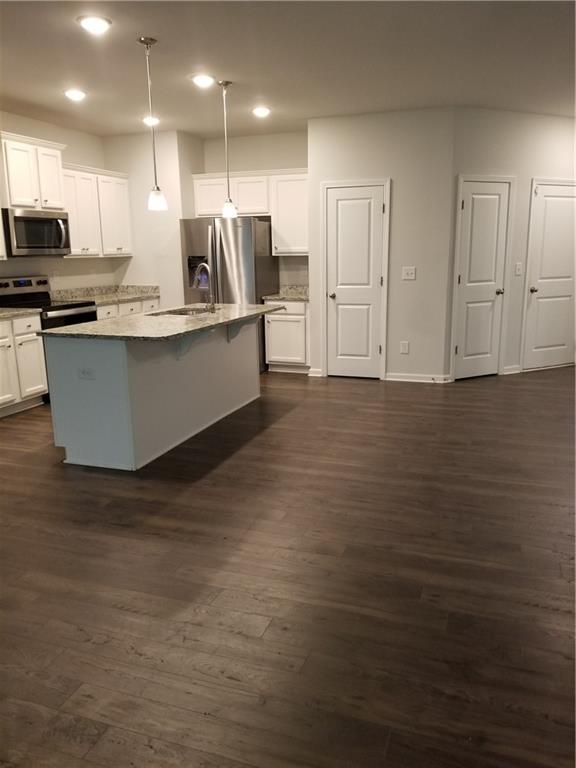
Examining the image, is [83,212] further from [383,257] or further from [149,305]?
[383,257]

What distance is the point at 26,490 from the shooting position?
3.36m

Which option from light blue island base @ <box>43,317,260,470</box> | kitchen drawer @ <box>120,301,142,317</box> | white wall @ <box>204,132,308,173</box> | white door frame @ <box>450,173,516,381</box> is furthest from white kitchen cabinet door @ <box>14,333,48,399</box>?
white door frame @ <box>450,173,516,381</box>

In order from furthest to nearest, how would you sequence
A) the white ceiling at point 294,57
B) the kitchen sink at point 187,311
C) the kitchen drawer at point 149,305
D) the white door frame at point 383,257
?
the kitchen drawer at point 149,305 → the white door frame at point 383,257 → the kitchen sink at point 187,311 → the white ceiling at point 294,57

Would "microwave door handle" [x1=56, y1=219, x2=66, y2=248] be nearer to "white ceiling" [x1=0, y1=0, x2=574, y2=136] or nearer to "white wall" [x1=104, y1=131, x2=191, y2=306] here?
"white ceiling" [x1=0, y1=0, x2=574, y2=136]

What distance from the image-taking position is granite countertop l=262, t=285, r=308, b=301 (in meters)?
6.35

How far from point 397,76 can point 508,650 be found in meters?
4.11

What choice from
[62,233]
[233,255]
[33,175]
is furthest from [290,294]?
[33,175]

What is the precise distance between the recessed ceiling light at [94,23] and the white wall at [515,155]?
3.48m

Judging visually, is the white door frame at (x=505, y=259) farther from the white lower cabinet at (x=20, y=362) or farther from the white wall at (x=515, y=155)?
the white lower cabinet at (x=20, y=362)

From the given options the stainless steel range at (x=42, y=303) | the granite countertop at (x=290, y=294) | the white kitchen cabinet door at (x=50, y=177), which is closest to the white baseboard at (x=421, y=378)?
the granite countertop at (x=290, y=294)

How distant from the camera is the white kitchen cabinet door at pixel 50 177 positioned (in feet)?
17.3

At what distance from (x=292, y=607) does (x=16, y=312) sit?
3.82m

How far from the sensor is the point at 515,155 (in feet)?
18.9

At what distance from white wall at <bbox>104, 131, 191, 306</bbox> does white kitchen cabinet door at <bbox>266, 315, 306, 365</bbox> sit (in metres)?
1.20
